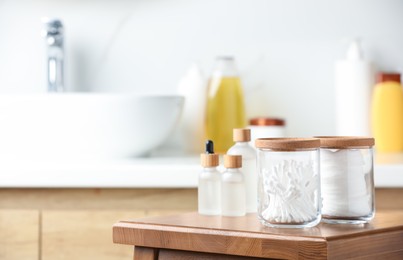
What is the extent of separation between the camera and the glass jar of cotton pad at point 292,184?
98cm

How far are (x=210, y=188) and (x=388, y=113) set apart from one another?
1.18 m

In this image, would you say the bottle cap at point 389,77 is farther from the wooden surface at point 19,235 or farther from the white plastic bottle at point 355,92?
the wooden surface at point 19,235

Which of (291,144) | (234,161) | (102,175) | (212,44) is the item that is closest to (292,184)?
(291,144)

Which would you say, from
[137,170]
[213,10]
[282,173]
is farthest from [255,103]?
[282,173]

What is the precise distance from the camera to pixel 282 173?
0.99m

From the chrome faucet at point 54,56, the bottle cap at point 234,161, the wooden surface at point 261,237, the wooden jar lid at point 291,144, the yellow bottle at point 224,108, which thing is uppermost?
the chrome faucet at point 54,56

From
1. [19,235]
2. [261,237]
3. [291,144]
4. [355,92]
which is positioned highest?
[355,92]

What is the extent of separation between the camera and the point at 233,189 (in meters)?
1.11

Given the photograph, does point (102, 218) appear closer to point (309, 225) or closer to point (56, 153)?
point (56, 153)

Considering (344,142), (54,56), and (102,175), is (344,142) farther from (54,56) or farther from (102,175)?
(54,56)

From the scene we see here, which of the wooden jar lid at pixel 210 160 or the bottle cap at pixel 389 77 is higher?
the bottle cap at pixel 389 77

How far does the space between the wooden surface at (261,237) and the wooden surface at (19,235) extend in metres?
0.82

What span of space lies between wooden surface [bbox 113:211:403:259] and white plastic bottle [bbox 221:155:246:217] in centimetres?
2

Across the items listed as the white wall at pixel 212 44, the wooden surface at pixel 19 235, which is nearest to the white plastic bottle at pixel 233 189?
the wooden surface at pixel 19 235
